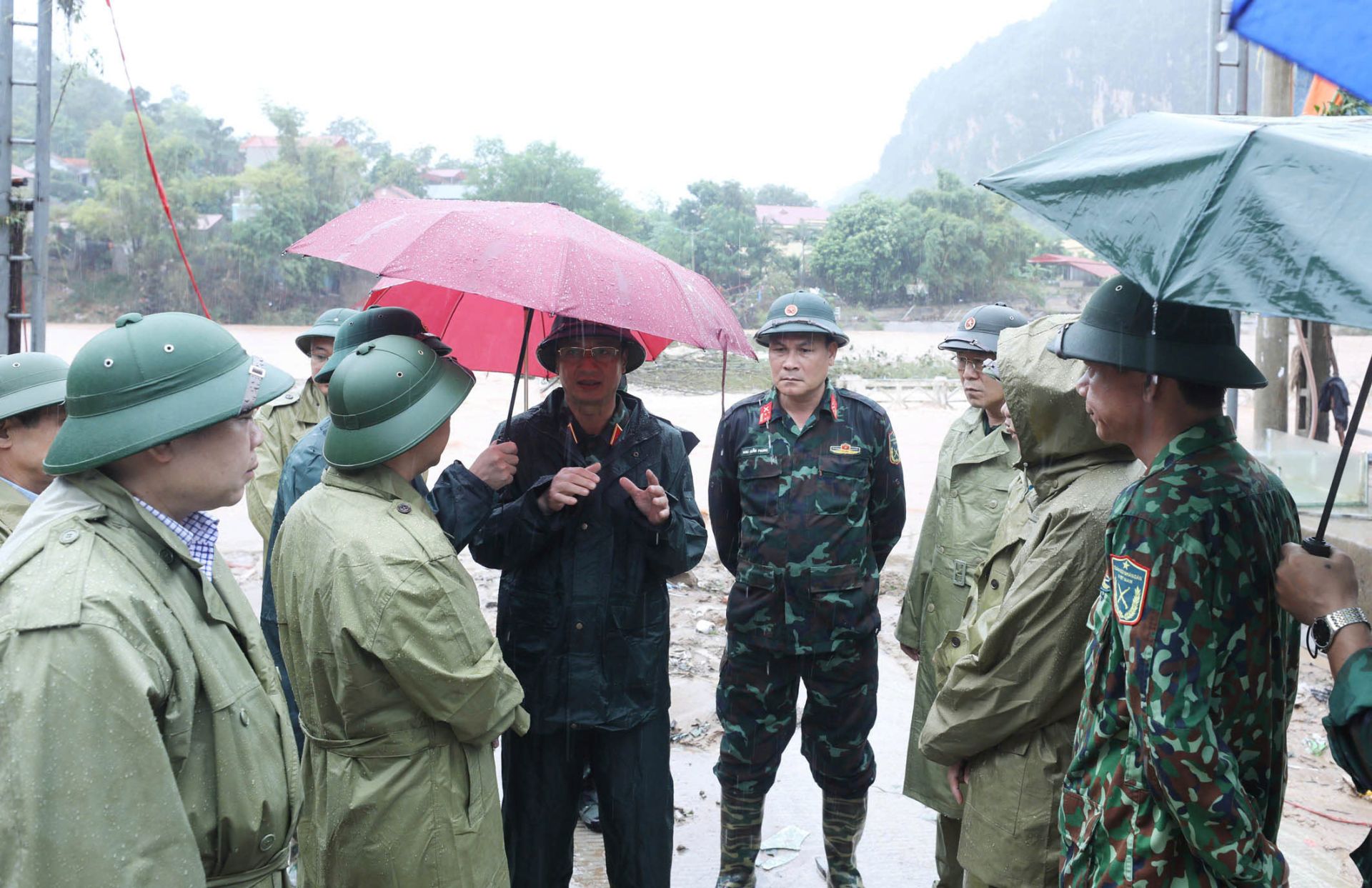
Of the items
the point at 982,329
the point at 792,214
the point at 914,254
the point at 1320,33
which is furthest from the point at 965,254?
the point at 1320,33

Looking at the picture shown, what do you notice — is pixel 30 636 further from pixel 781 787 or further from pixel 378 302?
pixel 781 787

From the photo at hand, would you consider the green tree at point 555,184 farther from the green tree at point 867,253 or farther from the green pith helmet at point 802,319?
the green pith helmet at point 802,319

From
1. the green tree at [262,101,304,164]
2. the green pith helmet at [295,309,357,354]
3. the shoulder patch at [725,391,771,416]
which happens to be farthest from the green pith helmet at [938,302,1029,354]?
Answer: the green tree at [262,101,304,164]

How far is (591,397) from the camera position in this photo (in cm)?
308

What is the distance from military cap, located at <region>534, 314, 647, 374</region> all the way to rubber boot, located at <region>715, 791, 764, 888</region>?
164 centimetres

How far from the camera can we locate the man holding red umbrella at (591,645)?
116 inches

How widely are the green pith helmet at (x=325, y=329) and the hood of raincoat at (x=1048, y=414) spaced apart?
3.11 meters

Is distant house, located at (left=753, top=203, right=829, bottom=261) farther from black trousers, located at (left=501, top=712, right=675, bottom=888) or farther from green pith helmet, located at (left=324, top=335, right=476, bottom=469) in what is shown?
green pith helmet, located at (left=324, top=335, right=476, bottom=469)

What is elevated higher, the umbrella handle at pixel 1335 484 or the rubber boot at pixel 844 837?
the umbrella handle at pixel 1335 484

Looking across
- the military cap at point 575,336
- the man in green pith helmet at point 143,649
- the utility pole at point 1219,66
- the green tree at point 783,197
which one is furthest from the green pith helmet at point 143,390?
the green tree at point 783,197

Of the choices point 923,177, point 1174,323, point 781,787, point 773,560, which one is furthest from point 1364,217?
point 923,177

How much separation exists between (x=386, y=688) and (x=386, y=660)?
114 millimetres

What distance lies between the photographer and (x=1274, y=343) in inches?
368

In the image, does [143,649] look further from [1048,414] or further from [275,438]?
[275,438]
